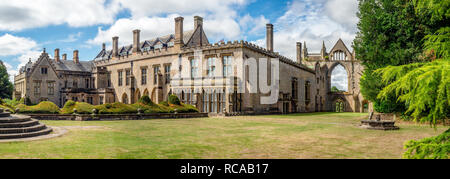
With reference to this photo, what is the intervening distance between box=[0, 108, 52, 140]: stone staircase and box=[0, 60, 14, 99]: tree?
4880 centimetres

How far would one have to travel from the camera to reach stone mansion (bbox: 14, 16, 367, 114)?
31562 mm

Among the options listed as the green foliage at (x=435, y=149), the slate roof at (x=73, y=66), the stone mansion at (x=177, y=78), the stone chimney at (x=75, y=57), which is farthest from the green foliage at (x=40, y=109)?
the stone chimney at (x=75, y=57)

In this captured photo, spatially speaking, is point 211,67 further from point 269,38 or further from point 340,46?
point 340,46

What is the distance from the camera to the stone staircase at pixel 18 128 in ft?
32.6

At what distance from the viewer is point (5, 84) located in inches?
1989

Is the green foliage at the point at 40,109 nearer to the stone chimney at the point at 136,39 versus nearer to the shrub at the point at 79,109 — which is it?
the shrub at the point at 79,109

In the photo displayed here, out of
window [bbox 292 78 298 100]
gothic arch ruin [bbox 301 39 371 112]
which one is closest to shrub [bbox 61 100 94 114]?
window [bbox 292 78 298 100]

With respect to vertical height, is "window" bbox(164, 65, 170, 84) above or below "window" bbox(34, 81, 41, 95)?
above

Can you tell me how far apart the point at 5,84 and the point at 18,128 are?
51.2m

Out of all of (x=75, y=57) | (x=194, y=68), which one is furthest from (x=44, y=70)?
(x=194, y=68)

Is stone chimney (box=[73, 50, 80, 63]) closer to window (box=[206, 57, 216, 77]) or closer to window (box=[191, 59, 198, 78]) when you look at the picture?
window (box=[191, 59, 198, 78])

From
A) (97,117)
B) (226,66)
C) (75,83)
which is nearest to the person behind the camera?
(97,117)
